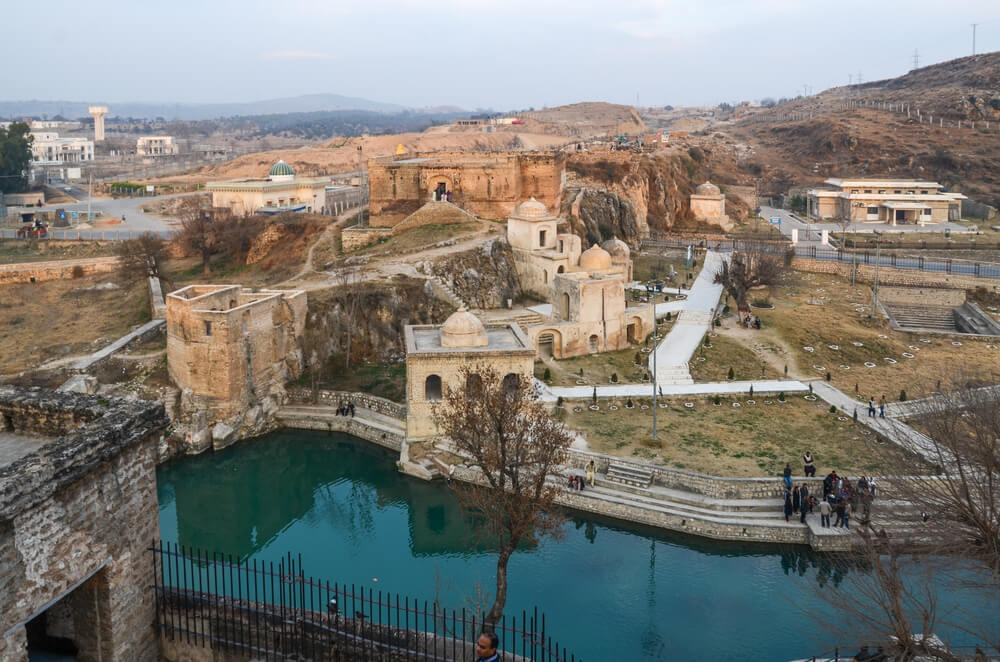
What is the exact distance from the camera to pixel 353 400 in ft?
100

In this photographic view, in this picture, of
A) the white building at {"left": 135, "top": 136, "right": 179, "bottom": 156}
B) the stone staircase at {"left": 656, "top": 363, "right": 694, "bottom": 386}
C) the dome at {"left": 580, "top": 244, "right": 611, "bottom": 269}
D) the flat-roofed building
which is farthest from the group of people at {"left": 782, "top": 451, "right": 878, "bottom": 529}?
the white building at {"left": 135, "top": 136, "right": 179, "bottom": 156}

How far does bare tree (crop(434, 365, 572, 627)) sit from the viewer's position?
16.7 m

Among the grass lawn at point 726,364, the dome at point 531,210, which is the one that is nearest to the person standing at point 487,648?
the grass lawn at point 726,364

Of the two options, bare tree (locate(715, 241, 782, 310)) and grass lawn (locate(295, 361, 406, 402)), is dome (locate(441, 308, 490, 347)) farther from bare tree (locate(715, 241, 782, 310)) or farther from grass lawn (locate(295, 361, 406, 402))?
bare tree (locate(715, 241, 782, 310))

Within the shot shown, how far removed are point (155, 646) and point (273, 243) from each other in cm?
3631

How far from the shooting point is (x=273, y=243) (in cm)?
4478

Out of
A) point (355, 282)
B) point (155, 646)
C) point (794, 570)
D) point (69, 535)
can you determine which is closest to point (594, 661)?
point (794, 570)

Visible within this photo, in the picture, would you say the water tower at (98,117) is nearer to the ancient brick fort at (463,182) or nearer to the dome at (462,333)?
the ancient brick fort at (463,182)

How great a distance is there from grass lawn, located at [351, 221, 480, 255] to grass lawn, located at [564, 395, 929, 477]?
17.1 m

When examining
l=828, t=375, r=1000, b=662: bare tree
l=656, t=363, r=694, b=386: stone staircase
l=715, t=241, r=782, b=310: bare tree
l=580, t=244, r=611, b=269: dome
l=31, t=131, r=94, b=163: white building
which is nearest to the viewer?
l=828, t=375, r=1000, b=662: bare tree

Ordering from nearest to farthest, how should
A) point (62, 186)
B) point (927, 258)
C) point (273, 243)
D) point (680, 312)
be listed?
point (680, 312), point (273, 243), point (927, 258), point (62, 186)

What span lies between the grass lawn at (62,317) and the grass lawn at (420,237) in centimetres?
1122

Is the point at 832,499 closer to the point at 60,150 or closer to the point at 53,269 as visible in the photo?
the point at 53,269

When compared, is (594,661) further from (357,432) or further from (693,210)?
(693,210)
